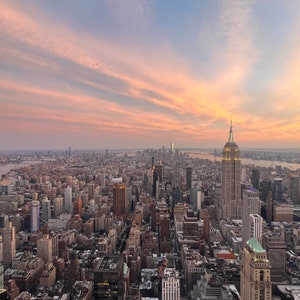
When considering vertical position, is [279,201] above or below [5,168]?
below

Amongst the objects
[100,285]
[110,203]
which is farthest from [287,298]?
[110,203]

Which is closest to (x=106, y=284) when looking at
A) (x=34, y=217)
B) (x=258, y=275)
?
(x=258, y=275)

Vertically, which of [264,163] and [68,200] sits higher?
[264,163]

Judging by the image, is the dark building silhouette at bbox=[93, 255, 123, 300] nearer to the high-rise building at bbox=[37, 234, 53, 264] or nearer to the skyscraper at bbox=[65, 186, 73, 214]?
the high-rise building at bbox=[37, 234, 53, 264]

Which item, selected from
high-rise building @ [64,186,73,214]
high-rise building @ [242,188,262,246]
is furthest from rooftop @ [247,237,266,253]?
high-rise building @ [64,186,73,214]

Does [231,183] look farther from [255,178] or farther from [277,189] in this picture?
[277,189]

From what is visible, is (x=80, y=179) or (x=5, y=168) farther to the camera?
(x=80, y=179)

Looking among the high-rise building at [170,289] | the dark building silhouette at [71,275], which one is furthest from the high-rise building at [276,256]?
the dark building silhouette at [71,275]

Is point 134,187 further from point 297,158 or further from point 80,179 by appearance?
point 297,158

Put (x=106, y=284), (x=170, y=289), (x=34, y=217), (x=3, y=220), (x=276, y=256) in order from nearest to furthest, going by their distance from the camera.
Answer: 1. (x=106, y=284)
2. (x=170, y=289)
3. (x=276, y=256)
4. (x=3, y=220)
5. (x=34, y=217)
